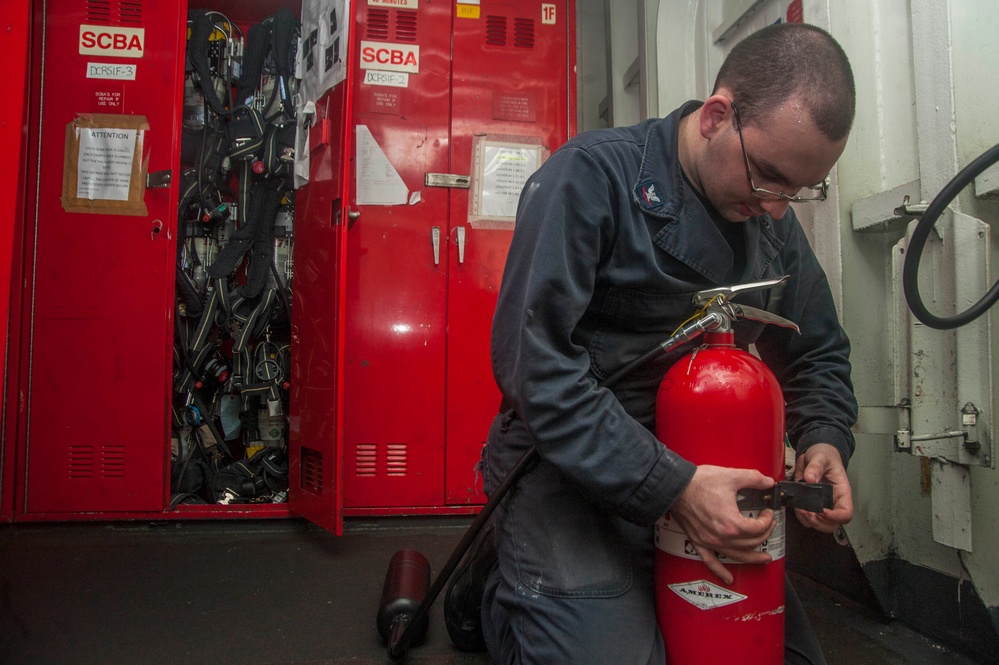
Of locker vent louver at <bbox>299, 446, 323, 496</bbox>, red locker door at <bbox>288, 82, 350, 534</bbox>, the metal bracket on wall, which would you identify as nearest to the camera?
the metal bracket on wall

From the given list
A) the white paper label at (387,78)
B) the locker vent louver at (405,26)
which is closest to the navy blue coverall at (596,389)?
the white paper label at (387,78)

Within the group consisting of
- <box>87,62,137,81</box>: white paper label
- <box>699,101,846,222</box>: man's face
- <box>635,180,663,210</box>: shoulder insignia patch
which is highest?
<box>87,62,137,81</box>: white paper label

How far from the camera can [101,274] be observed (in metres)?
2.82

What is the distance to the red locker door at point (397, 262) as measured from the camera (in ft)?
9.57

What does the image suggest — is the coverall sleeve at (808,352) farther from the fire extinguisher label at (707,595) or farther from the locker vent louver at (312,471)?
the locker vent louver at (312,471)

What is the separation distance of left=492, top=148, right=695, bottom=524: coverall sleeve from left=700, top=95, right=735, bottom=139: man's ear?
0.61ft

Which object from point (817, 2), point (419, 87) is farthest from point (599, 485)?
point (419, 87)

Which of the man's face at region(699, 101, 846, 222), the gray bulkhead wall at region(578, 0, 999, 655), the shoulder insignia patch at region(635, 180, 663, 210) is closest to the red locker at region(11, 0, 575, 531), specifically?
the gray bulkhead wall at region(578, 0, 999, 655)

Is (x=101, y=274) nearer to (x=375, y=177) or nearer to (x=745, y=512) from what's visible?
(x=375, y=177)

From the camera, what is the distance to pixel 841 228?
6.21ft

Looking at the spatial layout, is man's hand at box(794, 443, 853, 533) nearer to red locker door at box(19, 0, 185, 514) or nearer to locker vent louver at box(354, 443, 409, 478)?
locker vent louver at box(354, 443, 409, 478)

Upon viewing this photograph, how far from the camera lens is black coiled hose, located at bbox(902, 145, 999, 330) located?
123cm

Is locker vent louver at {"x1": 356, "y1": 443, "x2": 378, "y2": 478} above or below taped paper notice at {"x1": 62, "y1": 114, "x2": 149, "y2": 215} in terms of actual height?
below

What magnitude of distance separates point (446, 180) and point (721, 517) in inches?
95.8
